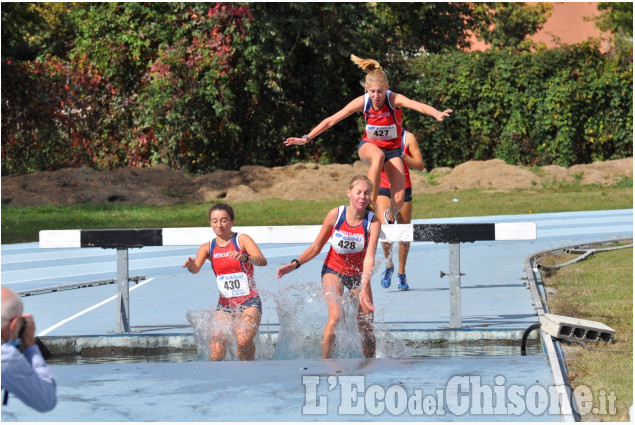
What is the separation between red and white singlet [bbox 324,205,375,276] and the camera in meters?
7.41

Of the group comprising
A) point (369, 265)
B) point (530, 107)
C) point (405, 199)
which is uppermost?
point (530, 107)

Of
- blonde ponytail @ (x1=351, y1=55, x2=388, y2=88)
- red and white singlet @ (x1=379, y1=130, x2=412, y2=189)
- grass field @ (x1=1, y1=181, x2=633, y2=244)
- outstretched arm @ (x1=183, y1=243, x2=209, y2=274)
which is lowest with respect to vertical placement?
outstretched arm @ (x1=183, y1=243, x2=209, y2=274)

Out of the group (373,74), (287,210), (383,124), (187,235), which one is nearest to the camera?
(187,235)

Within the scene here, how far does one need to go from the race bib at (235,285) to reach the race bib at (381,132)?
2.68 meters

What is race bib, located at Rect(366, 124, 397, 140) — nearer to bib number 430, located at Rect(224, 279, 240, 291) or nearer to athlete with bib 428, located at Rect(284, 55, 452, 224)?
athlete with bib 428, located at Rect(284, 55, 452, 224)

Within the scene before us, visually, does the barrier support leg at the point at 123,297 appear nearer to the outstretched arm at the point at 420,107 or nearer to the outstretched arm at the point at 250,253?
the outstretched arm at the point at 250,253

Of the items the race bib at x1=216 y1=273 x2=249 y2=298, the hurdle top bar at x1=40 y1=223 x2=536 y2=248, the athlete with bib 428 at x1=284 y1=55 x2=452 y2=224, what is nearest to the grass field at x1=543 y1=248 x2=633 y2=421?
the hurdle top bar at x1=40 y1=223 x2=536 y2=248

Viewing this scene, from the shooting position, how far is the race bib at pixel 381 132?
955cm

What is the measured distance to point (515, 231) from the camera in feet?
26.1

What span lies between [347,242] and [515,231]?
1463mm

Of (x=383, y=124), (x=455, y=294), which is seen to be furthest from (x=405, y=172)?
(x=455, y=294)

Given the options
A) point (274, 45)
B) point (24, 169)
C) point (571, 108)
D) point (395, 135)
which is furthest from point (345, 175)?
point (395, 135)

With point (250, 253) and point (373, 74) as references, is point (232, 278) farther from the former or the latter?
point (373, 74)

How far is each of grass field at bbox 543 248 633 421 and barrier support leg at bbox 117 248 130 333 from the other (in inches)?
141
